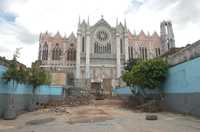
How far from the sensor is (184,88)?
12.6 meters

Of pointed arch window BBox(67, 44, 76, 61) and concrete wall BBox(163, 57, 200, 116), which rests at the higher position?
pointed arch window BBox(67, 44, 76, 61)

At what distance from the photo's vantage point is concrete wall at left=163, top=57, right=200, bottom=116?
11.2m

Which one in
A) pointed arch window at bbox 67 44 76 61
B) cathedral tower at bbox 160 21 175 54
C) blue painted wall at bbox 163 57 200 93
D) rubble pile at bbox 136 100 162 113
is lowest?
rubble pile at bbox 136 100 162 113

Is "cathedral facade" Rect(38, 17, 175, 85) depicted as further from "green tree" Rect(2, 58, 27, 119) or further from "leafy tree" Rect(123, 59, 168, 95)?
"green tree" Rect(2, 58, 27, 119)

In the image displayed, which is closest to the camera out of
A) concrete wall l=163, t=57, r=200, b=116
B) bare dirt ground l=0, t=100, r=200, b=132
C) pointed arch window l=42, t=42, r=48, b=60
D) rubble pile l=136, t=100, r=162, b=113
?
bare dirt ground l=0, t=100, r=200, b=132

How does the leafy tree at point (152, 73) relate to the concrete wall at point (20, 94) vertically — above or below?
above

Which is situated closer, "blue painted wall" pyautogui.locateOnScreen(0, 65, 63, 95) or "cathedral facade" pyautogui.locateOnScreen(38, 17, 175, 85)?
"blue painted wall" pyautogui.locateOnScreen(0, 65, 63, 95)

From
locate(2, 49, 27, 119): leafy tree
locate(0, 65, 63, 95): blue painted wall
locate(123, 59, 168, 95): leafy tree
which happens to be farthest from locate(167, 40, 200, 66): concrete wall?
locate(0, 65, 63, 95): blue painted wall

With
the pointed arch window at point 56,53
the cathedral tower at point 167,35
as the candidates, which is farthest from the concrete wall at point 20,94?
the cathedral tower at point 167,35

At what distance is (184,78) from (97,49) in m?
40.5

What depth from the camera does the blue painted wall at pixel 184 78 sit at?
1116 centimetres

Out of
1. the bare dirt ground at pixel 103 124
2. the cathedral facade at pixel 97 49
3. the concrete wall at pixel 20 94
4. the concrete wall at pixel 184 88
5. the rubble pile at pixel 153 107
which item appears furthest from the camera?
the cathedral facade at pixel 97 49

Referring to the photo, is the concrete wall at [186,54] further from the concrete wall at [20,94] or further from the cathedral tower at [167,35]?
the cathedral tower at [167,35]

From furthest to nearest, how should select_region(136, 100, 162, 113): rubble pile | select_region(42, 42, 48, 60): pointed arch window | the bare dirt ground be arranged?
select_region(42, 42, 48, 60): pointed arch window
select_region(136, 100, 162, 113): rubble pile
the bare dirt ground
